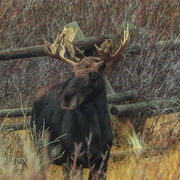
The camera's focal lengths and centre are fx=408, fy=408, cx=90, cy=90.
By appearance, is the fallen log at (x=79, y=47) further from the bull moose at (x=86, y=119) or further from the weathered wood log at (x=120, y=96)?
the bull moose at (x=86, y=119)

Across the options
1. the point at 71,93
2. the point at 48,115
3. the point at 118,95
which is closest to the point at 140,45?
the point at 118,95

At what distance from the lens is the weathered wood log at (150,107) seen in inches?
202

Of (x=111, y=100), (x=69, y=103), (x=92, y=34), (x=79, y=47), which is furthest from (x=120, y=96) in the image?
(x=92, y=34)

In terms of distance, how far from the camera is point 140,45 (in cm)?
571

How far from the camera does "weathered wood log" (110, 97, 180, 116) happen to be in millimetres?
5141

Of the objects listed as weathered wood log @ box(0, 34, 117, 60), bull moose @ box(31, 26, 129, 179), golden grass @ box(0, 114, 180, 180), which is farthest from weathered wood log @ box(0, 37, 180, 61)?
golden grass @ box(0, 114, 180, 180)

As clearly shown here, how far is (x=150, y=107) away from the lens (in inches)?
218

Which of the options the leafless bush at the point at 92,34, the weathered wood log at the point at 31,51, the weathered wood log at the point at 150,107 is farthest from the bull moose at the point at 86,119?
the leafless bush at the point at 92,34

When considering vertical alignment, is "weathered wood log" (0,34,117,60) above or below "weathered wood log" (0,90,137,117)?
above

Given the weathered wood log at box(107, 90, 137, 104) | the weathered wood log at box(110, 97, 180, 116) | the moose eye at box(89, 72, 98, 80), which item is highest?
the moose eye at box(89, 72, 98, 80)

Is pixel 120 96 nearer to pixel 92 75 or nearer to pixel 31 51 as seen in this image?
pixel 31 51

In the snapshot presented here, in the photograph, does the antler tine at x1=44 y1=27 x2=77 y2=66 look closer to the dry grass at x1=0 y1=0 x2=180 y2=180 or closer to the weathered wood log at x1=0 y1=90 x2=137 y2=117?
the dry grass at x1=0 y1=0 x2=180 y2=180

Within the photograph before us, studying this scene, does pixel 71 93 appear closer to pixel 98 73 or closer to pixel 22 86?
pixel 98 73

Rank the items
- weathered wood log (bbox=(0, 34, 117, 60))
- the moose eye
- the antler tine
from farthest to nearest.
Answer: weathered wood log (bbox=(0, 34, 117, 60))
the antler tine
the moose eye
